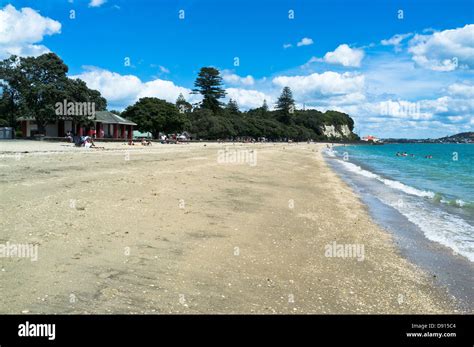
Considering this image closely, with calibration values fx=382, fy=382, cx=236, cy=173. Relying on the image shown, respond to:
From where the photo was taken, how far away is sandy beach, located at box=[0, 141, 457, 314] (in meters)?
5.06

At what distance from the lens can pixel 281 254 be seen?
25.2 feet

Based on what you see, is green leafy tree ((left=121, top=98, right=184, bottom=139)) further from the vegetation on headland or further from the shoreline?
the shoreline

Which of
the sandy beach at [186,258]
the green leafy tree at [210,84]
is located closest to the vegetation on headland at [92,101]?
the green leafy tree at [210,84]

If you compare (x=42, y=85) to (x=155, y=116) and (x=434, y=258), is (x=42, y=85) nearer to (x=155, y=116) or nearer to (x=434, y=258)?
(x=155, y=116)

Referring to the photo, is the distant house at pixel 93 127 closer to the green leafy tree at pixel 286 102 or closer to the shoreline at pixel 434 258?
the shoreline at pixel 434 258

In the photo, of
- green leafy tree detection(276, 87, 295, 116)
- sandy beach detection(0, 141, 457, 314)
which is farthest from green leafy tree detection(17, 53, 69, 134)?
green leafy tree detection(276, 87, 295, 116)

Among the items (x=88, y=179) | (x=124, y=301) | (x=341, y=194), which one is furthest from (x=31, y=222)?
(x=341, y=194)

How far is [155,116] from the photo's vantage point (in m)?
71.9

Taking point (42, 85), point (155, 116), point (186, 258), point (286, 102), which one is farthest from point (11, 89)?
point (286, 102)

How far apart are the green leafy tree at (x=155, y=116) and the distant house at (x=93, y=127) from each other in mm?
2755

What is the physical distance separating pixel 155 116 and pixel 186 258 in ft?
223

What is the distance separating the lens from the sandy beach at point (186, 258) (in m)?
5.06
